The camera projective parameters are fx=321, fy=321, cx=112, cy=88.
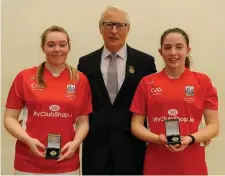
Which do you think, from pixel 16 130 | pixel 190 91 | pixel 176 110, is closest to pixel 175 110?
pixel 176 110

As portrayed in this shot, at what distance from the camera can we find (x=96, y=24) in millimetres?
2740

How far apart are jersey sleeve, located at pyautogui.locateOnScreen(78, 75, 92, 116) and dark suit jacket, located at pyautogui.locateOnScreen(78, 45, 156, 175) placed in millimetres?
84

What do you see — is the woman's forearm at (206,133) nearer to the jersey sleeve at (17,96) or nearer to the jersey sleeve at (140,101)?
the jersey sleeve at (140,101)

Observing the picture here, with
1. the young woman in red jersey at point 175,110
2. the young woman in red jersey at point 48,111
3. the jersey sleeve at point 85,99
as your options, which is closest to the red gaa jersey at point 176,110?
the young woman in red jersey at point 175,110

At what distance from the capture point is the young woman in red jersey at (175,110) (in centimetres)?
167

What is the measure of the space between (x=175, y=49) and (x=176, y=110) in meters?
0.33

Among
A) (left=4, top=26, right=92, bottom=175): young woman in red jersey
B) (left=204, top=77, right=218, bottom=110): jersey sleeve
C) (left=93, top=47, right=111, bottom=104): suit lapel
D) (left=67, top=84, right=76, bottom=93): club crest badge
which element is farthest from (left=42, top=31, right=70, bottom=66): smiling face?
(left=204, top=77, right=218, bottom=110): jersey sleeve

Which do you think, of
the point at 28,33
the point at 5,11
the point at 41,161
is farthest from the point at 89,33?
the point at 41,161

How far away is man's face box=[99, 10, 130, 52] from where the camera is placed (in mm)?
1932

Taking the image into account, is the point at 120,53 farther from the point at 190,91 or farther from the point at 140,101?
the point at 190,91

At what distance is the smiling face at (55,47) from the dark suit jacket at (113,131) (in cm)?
27

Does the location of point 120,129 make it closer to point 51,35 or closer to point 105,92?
point 105,92

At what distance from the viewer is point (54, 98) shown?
1695 mm

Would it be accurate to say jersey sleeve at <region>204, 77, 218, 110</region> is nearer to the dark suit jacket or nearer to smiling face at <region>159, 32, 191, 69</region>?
smiling face at <region>159, 32, 191, 69</region>
